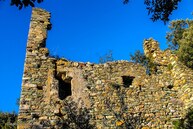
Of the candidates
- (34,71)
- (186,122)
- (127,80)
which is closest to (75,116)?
(34,71)

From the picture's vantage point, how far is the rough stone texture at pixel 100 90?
877 cm

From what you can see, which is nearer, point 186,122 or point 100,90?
point 186,122

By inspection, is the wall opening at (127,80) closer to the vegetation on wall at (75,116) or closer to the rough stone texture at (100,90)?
the rough stone texture at (100,90)

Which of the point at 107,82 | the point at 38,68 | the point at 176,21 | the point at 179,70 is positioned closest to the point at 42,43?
the point at 38,68

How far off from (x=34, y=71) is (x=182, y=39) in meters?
15.0

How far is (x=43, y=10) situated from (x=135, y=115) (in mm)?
5171

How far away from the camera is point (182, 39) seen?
2167cm

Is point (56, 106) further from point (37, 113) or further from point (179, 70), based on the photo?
point (179, 70)

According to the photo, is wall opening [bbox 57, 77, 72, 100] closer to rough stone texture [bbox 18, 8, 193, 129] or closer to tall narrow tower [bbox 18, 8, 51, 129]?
rough stone texture [bbox 18, 8, 193, 129]

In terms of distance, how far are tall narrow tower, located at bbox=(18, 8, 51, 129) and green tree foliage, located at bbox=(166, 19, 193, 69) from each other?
11596mm

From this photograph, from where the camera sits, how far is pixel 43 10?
11.1 metres

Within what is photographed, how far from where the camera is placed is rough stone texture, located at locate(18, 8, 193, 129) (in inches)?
345

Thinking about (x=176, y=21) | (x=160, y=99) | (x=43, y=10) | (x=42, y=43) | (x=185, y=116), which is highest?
(x=176, y=21)

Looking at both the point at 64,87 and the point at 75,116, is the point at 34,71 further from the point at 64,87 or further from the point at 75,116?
the point at 75,116
